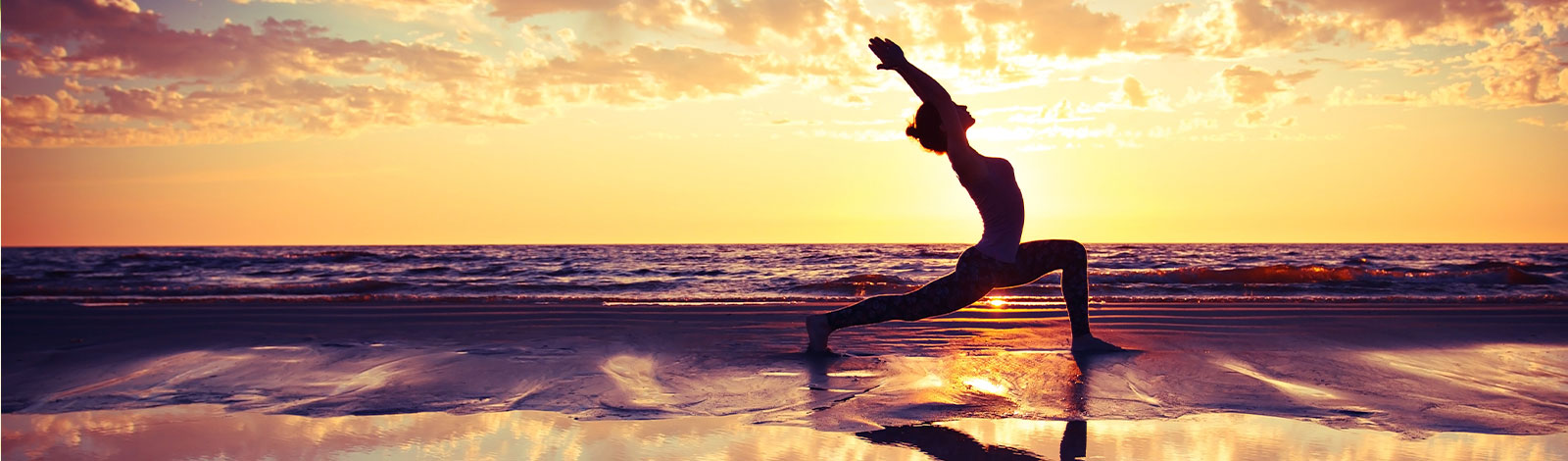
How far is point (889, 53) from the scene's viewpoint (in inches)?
168

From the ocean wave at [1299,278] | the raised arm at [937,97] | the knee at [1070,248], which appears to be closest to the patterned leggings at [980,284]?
the knee at [1070,248]

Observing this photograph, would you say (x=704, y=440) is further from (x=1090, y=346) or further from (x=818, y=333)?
(x=1090, y=346)

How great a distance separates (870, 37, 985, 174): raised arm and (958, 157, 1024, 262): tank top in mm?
100

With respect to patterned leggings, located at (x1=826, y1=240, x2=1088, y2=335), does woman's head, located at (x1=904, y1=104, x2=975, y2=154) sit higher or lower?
higher

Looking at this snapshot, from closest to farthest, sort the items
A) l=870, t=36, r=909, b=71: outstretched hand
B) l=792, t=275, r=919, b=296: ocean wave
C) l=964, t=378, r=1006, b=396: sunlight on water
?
l=964, t=378, r=1006, b=396: sunlight on water
l=870, t=36, r=909, b=71: outstretched hand
l=792, t=275, r=919, b=296: ocean wave

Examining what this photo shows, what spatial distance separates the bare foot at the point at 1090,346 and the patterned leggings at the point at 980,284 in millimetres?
54

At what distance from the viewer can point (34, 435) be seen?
2.99 meters

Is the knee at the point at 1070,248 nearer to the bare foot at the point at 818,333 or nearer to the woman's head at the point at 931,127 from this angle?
the woman's head at the point at 931,127

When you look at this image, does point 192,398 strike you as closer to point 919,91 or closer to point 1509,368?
point 919,91

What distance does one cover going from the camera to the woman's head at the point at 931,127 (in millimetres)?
4484

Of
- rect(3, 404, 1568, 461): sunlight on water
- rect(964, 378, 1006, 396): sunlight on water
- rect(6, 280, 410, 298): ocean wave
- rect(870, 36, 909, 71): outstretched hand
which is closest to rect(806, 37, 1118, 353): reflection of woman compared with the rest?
rect(870, 36, 909, 71): outstretched hand

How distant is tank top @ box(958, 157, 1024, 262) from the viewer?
4465 millimetres

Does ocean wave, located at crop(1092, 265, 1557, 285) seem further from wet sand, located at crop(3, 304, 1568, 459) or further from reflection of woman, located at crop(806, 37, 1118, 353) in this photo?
reflection of woman, located at crop(806, 37, 1118, 353)

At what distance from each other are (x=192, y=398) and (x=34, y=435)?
63cm
